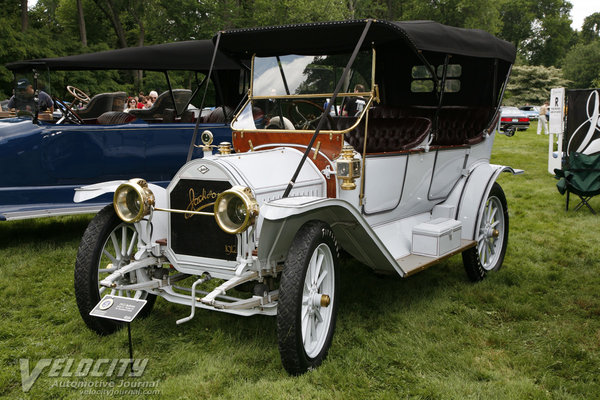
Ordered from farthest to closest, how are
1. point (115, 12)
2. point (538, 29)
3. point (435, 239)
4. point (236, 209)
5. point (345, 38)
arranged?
point (538, 29)
point (115, 12)
point (435, 239)
point (345, 38)
point (236, 209)

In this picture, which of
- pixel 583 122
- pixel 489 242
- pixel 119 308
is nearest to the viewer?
pixel 119 308

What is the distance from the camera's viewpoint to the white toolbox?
4.27 m

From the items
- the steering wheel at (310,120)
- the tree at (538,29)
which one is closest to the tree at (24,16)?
the steering wheel at (310,120)

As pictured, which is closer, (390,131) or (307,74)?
(307,74)

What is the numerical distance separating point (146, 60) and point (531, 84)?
38.2 metres

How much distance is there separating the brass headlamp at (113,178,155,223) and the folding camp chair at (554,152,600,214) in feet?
21.8

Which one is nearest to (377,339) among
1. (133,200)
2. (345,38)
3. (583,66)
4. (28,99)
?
(133,200)

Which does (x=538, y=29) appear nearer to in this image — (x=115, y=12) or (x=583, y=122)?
(x=115, y=12)

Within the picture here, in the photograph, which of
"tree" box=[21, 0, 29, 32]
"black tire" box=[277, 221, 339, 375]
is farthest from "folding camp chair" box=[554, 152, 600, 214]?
"tree" box=[21, 0, 29, 32]

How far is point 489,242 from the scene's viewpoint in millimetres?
5301

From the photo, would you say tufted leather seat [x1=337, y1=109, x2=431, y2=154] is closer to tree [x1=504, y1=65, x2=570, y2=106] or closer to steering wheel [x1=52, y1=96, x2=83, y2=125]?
steering wheel [x1=52, y1=96, x2=83, y2=125]

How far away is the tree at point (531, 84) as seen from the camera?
38531 millimetres

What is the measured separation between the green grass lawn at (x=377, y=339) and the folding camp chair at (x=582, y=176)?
2.52m

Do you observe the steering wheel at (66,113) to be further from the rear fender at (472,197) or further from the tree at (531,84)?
the tree at (531,84)
